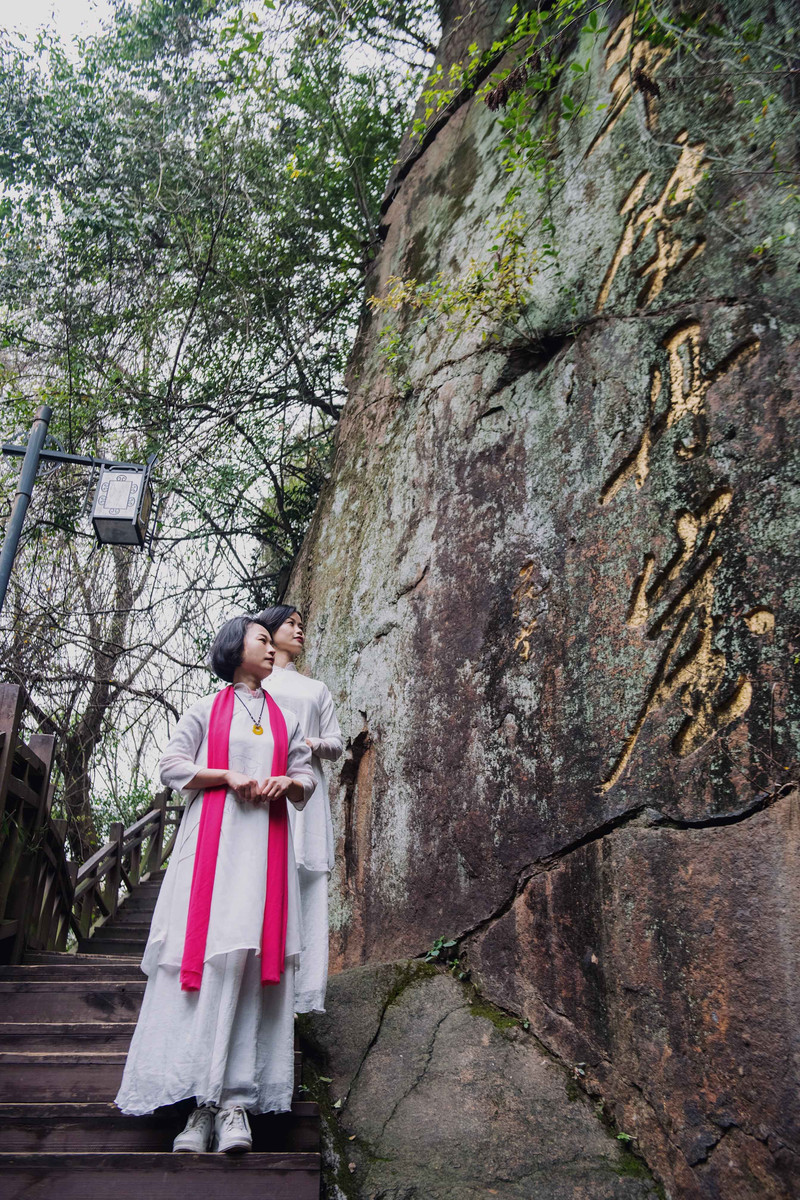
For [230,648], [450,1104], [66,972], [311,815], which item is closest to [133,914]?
[66,972]

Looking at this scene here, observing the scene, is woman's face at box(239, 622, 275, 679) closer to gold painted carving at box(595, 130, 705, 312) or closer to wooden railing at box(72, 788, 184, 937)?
gold painted carving at box(595, 130, 705, 312)

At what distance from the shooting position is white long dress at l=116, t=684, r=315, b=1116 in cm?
248

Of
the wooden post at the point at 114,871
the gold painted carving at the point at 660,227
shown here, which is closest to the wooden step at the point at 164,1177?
the gold painted carving at the point at 660,227

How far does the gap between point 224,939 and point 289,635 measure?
5.79ft

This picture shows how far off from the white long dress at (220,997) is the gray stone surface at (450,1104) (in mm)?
544

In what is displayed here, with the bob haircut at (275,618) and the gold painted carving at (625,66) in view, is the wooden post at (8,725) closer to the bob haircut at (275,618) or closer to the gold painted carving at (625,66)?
the bob haircut at (275,618)

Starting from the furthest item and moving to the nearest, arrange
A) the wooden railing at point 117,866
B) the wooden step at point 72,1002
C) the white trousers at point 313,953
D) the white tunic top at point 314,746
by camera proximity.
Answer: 1. the wooden railing at point 117,866
2. the wooden step at point 72,1002
3. the white tunic top at point 314,746
4. the white trousers at point 313,953

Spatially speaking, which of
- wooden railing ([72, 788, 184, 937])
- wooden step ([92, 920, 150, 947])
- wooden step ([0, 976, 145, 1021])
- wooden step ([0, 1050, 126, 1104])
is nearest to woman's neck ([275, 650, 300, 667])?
wooden step ([0, 976, 145, 1021])

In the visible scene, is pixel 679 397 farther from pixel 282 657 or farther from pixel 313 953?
pixel 313 953

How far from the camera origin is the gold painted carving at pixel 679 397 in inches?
141

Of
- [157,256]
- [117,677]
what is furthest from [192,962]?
[157,256]

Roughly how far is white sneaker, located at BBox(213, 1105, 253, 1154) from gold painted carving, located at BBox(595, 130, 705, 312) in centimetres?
368

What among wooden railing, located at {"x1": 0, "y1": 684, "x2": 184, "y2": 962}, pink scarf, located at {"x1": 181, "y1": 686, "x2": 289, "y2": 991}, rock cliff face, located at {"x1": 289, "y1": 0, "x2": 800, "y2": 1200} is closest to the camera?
pink scarf, located at {"x1": 181, "y1": 686, "x2": 289, "y2": 991}

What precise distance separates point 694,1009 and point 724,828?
22.8 inches
